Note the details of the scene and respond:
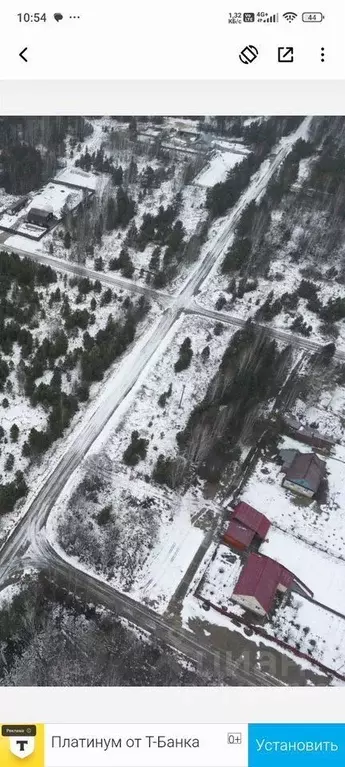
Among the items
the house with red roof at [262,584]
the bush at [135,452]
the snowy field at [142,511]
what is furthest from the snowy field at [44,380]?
the house with red roof at [262,584]

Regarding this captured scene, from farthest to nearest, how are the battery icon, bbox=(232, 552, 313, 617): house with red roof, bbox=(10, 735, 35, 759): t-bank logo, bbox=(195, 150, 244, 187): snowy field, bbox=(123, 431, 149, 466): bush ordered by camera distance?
bbox=(195, 150, 244, 187): snowy field → bbox=(123, 431, 149, 466): bush → bbox=(232, 552, 313, 617): house with red roof → the battery icon → bbox=(10, 735, 35, 759): t-bank logo

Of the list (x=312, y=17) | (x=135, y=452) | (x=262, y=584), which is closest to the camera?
(x=312, y=17)

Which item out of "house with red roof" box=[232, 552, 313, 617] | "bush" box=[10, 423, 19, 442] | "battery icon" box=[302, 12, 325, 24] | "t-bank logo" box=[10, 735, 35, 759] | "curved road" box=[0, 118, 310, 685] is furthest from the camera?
"bush" box=[10, 423, 19, 442]

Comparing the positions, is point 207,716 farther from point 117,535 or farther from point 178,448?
point 178,448

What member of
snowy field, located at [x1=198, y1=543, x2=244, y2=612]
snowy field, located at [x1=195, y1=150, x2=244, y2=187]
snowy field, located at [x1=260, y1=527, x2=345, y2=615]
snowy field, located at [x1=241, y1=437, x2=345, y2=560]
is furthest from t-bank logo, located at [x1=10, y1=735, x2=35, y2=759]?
snowy field, located at [x1=195, y1=150, x2=244, y2=187]

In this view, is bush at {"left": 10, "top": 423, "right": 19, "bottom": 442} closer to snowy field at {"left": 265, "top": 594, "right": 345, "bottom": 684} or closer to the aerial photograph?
the aerial photograph

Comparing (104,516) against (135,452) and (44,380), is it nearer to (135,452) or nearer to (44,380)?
(135,452)

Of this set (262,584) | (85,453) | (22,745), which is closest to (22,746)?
(22,745)
